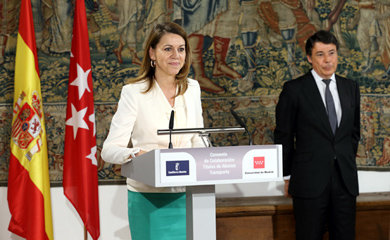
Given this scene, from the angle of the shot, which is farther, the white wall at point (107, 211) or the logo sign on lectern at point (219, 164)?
the white wall at point (107, 211)

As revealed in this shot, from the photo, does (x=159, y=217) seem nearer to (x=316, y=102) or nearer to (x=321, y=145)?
(x=321, y=145)

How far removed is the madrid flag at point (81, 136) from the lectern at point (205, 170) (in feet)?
8.75

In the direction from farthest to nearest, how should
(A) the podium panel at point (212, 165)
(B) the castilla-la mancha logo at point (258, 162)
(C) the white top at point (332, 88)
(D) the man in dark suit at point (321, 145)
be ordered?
(C) the white top at point (332, 88)
(D) the man in dark suit at point (321, 145)
(B) the castilla-la mancha logo at point (258, 162)
(A) the podium panel at point (212, 165)

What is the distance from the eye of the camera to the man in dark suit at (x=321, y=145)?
3701 millimetres

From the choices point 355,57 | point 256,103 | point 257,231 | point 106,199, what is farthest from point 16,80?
point 355,57

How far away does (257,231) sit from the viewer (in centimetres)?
455

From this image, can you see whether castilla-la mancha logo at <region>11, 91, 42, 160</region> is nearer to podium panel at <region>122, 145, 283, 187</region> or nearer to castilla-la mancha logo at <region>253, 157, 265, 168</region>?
podium panel at <region>122, 145, 283, 187</region>

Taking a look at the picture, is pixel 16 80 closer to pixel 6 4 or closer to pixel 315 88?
pixel 6 4

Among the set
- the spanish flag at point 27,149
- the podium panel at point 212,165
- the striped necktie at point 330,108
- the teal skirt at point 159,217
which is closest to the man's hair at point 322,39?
the striped necktie at point 330,108

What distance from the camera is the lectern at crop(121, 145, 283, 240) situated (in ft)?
5.98

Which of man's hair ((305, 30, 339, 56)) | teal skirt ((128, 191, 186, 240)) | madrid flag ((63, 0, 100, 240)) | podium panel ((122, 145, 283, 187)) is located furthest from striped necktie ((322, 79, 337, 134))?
madrid flag ((63, 0, 100, 240))

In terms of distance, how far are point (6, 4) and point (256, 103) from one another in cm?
262

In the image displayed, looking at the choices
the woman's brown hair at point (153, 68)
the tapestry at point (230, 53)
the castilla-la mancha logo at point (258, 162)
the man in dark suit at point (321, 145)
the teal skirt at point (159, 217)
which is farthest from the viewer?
the tapestry at point (230, 53)

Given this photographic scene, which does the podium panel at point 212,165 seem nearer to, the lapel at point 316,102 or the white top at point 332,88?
the lapel at point 316,102
